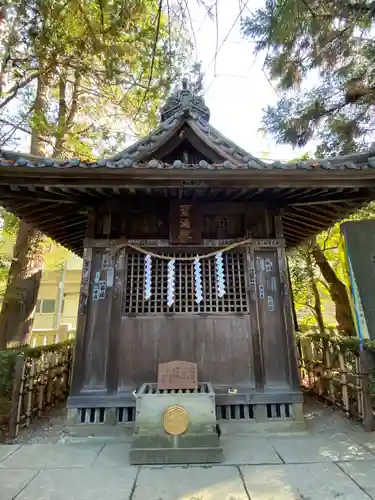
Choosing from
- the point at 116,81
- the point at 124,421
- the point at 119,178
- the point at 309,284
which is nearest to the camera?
the point at 119,178

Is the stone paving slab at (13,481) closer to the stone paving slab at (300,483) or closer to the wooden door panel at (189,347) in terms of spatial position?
the wooden door panel at (189,347)

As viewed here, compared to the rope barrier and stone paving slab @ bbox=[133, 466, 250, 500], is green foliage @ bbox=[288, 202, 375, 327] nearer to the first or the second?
the rope barrier

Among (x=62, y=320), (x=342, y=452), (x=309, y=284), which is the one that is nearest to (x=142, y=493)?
(x=342, y=452)

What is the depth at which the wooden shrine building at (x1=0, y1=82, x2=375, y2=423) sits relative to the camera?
4762 millimetres

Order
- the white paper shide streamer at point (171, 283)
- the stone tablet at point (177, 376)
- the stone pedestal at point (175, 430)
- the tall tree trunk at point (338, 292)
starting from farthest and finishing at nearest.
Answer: the tall tree trunk at point (338, 292)
the white paper shide streamer at point (171, 283)
the stone tablet at point (177, 376)
the stone pedestal at point (175, 430)

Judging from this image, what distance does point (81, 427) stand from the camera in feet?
16.3

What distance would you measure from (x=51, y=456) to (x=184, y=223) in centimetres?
413

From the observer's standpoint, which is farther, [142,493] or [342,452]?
[342,452]

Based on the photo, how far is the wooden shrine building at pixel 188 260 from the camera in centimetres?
476

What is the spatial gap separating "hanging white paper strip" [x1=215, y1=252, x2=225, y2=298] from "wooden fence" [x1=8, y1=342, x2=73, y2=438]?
11.8 ft

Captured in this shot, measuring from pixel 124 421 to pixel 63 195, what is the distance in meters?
4.08

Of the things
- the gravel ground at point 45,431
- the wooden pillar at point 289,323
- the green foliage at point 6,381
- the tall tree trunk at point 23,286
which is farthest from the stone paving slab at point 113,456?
the tall tree trunk at point 23,286

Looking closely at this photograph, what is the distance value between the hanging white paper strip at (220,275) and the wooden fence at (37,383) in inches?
142

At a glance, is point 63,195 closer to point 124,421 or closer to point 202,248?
point 202,248
